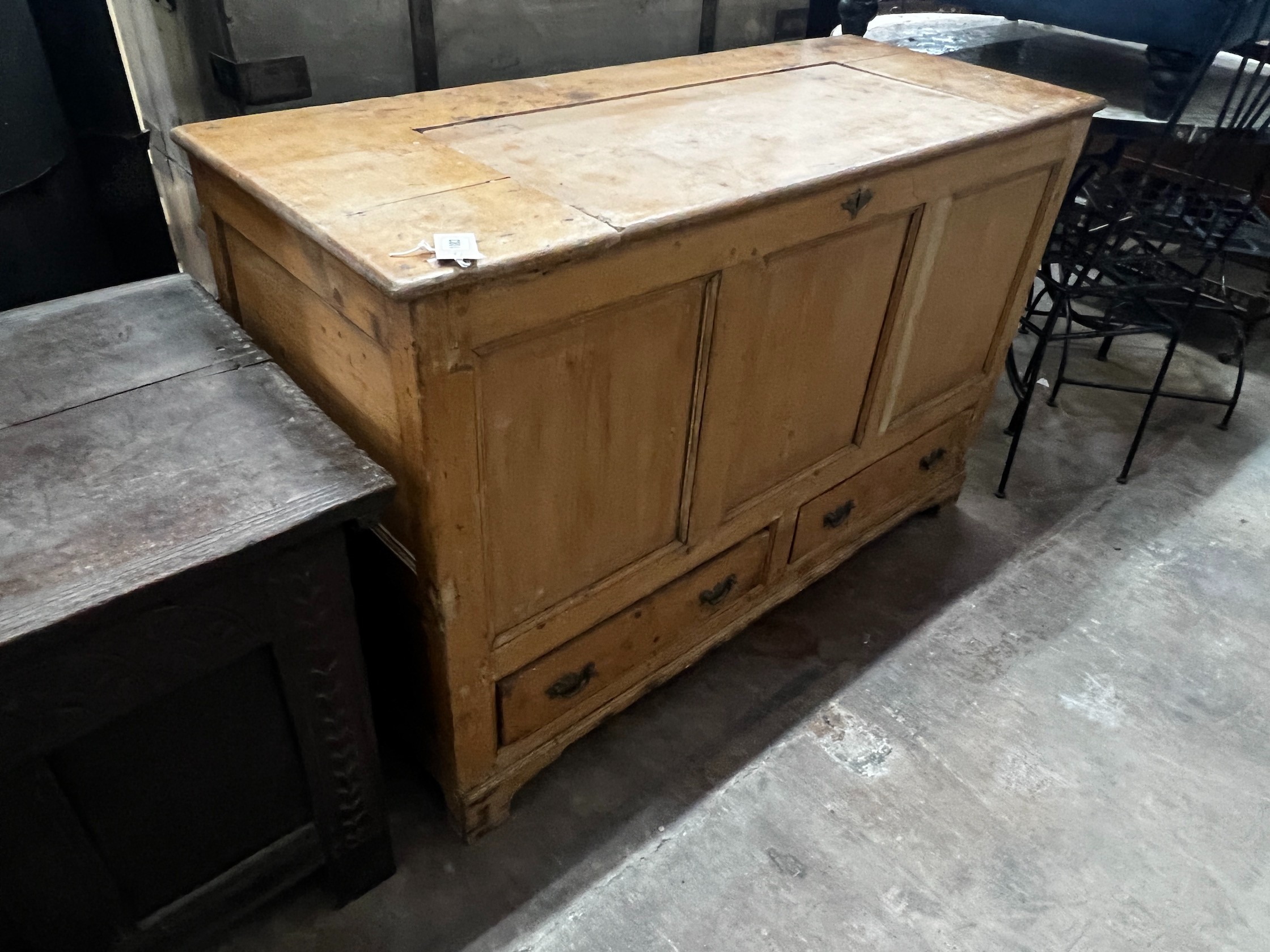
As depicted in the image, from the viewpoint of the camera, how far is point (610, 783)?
64.7 inches

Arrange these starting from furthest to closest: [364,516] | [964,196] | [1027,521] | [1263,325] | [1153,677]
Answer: [1263,325] < [1027,521] < [1153,677] < [964,196] < [364,516]

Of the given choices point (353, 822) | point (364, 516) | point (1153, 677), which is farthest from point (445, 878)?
point (1153, 677)

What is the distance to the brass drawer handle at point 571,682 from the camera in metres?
1.50

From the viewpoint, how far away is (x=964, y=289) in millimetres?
1833

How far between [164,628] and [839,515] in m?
1.37

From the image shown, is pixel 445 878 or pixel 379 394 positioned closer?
pixel 379 394

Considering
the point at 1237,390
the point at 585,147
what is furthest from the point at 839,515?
the point at 1237,390

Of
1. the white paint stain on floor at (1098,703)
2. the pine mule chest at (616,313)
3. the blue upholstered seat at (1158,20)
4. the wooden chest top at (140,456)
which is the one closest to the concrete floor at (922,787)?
the white paint stain on floor at (1098,703)

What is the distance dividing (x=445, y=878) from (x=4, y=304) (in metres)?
1.23

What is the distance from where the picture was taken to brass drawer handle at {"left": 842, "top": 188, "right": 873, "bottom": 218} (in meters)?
1.39

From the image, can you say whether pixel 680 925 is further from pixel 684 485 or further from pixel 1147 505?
pixel 1147 505

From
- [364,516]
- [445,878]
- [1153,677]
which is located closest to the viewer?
[364,516]

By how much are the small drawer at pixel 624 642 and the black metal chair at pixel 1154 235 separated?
1.01 m

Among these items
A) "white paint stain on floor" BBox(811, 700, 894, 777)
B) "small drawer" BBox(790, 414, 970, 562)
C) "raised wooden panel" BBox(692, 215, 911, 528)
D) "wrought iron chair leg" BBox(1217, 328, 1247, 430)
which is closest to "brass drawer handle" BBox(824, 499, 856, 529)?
"small drawer" BBox(790, 414, 970, 562)
